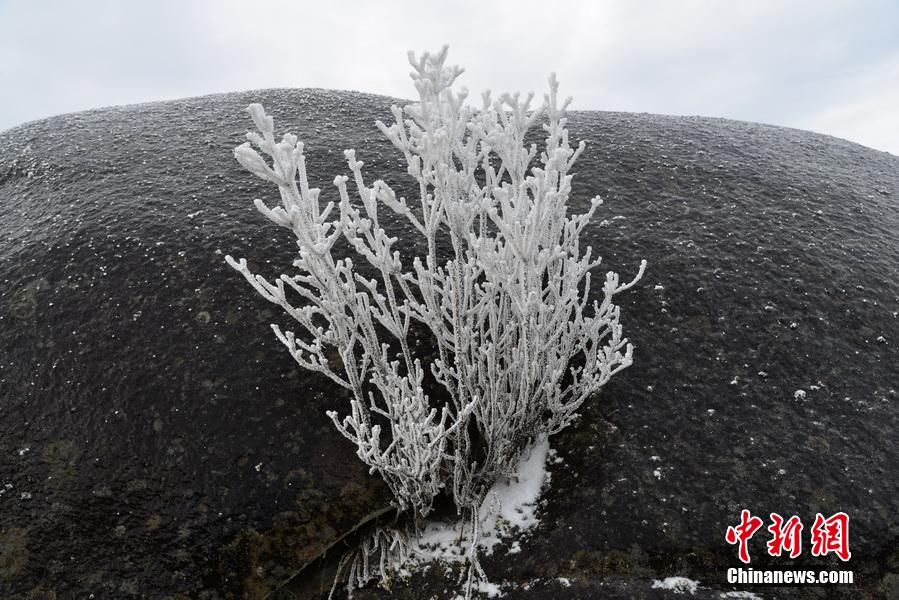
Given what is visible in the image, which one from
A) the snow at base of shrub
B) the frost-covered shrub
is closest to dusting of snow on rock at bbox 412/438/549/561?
the snow at base of shrub

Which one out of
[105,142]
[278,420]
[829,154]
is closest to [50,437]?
[278,420]

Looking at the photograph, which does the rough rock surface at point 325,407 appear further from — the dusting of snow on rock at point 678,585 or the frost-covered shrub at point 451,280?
the frost-covered shrub at point 451,280

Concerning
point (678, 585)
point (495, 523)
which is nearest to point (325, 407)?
point (495, 523)

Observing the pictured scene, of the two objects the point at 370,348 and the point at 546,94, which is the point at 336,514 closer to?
the point at 370,348

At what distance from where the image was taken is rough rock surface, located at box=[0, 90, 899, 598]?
3424 mm

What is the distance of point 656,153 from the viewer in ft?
23.3

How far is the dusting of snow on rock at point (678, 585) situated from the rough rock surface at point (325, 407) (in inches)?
1.8

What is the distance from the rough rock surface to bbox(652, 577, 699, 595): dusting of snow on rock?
0.15 ft

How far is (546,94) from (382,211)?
113 inches

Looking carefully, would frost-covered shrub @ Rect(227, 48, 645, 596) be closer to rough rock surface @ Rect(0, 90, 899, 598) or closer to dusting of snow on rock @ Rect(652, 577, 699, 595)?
rough rock surface @ Rect(0, 90, 899, 598)

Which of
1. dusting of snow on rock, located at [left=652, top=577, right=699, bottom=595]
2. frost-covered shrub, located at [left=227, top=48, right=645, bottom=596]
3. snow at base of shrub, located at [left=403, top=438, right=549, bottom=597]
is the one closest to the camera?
frost-covered shrub, located at [left=227, top=48, right=645, bottom=596]

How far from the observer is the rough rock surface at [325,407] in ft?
11.2

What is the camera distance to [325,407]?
398cm

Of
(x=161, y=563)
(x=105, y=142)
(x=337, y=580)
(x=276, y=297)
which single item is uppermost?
(x=105, y=142)
